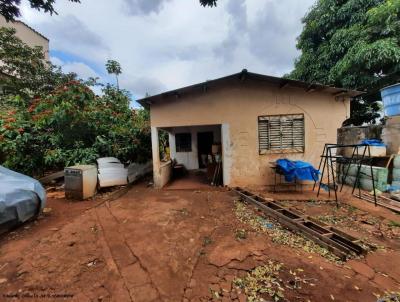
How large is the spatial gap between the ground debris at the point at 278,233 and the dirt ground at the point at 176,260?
0.14 metres

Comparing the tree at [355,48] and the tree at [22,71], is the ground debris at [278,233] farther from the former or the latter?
the tree at [22,71]

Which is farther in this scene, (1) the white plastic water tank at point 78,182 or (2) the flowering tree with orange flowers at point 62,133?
(2) the flowering tree with orange flowers at point 62,133

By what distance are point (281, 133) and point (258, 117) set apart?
975mm

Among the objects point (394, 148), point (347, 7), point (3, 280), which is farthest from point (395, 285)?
point (347, 7)

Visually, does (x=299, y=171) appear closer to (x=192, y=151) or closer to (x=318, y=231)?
(x=318, y=231)

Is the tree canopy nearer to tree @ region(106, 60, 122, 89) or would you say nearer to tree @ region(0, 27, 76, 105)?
tree @ region(0, 27, 76, 105)

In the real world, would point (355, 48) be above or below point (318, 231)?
above

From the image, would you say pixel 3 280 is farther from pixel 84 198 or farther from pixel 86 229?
pixel 84 198

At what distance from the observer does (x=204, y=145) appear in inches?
420

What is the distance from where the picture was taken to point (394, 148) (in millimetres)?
6387

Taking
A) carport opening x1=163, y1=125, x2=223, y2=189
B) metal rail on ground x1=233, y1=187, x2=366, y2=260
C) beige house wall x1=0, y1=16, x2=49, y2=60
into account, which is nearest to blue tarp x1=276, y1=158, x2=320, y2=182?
metal rail on ground x1=233, y1=187, x2=366, y2=260

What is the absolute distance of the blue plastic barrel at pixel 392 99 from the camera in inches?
243

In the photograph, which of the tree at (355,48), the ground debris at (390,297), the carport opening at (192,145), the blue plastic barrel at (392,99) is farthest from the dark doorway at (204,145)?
the ground debris at (390,297)

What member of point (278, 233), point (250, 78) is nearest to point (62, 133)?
point (250, 78)
